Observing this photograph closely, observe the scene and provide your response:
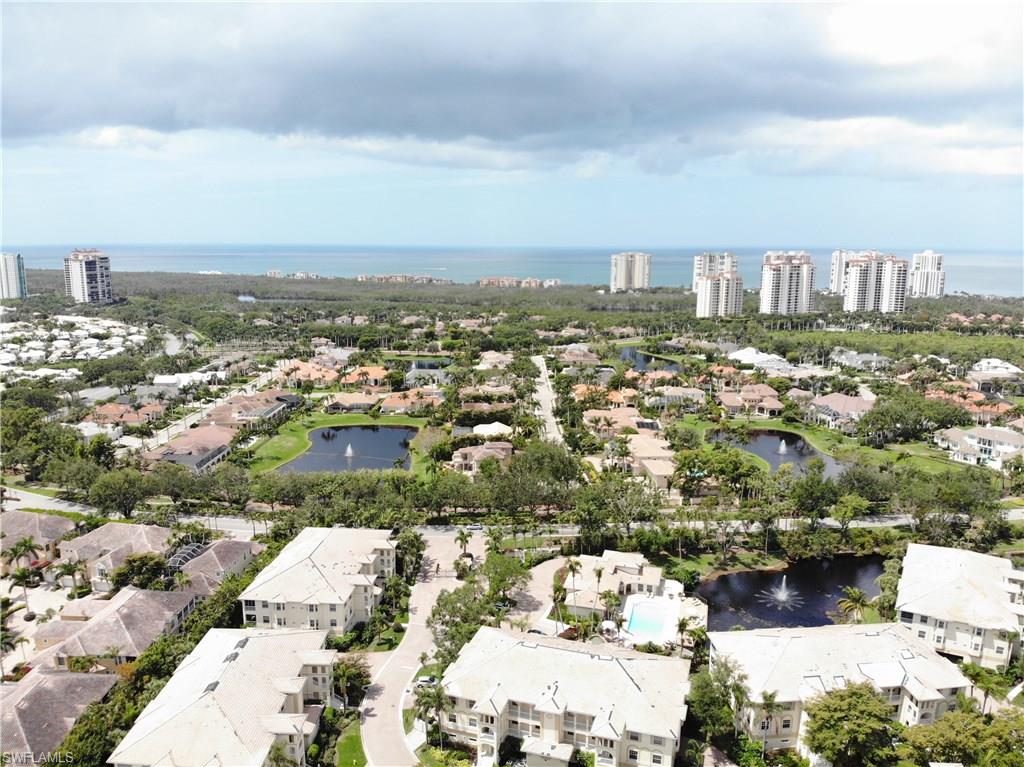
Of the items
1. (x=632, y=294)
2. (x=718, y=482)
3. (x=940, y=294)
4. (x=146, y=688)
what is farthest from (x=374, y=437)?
(x=940, y=294)

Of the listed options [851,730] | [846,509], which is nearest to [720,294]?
[846,509]

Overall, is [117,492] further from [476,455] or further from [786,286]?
[786,286]

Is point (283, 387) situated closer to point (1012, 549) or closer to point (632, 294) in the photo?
point (1012, 549)

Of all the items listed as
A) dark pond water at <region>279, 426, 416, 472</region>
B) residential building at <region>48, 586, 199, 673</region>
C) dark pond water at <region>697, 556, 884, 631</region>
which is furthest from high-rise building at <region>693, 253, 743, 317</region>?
residential building at <region>48, 586, 199, 673</region>

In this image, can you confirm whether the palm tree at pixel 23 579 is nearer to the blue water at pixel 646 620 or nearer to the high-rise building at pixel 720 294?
the blue water at pixel 646 620

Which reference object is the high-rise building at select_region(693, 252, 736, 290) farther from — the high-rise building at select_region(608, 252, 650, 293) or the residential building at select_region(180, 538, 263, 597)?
the residential building at select_region(180, 538, 263, 597)

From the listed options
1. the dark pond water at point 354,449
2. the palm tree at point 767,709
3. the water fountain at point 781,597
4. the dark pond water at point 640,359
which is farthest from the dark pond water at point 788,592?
the dark pond water at point 640,359
